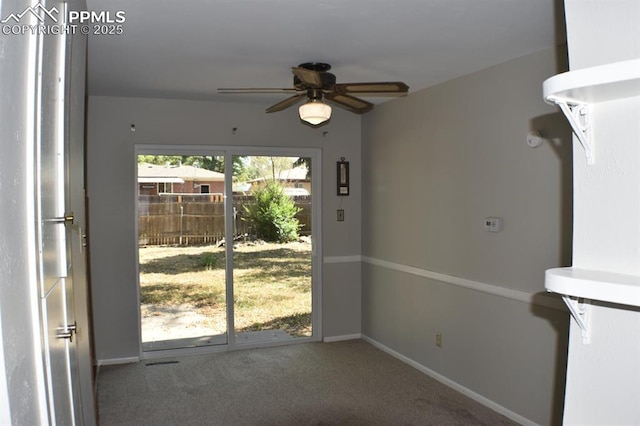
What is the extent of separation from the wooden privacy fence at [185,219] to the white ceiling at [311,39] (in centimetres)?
122

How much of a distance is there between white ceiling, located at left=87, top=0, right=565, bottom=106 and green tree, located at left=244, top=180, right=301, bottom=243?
1.37m

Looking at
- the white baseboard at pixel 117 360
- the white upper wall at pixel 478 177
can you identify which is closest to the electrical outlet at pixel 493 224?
the white upper wall at pixel 478 177

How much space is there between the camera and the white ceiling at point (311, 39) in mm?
2553

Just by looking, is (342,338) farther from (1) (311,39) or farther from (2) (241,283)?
(1) (311,39)

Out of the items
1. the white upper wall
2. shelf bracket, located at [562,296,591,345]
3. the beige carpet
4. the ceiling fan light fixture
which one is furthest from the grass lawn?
shelf bracket, located at [562,296,591,345]

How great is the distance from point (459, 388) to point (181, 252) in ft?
9.38

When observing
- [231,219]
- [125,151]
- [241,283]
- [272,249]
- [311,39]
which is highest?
[311,39]

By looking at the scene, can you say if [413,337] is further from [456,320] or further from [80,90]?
[80,90]

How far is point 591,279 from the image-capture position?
111 centimetres

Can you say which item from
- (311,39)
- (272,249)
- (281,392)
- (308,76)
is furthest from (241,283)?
(311,39)

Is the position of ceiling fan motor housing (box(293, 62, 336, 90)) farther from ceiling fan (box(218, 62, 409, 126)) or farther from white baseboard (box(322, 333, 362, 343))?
Result: white baseboard (box(322, 333, 362, 343))

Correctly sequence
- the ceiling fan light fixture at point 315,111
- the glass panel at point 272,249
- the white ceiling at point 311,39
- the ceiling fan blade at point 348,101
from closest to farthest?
the white ceiling at point 311,39
the ceiling fan light fixture at point 315,111
the ceiling fan blade at point 348,101
the glass panel at point 272,249

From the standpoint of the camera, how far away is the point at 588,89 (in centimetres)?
111

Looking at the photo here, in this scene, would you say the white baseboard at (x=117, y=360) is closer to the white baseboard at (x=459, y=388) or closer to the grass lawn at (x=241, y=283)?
the grass lawn at (x=241, y=283)
